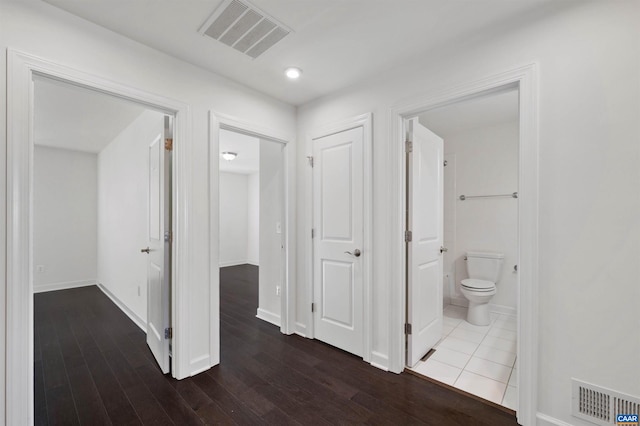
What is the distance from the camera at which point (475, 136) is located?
375cm

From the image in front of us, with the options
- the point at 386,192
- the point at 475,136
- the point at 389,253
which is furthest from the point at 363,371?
the point at 475,136

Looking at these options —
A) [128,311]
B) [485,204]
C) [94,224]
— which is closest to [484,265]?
[485,204]

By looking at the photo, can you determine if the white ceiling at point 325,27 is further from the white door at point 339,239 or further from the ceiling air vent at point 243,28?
the white door at point 339,239

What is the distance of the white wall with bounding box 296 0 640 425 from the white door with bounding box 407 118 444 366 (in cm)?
84

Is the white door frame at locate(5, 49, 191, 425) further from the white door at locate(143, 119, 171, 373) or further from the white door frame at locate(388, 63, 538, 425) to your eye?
the white door frame at locate(388, 63, 538, 425)

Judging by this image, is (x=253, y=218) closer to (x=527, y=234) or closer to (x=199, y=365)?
(x=199, y=365)

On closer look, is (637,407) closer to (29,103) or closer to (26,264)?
(26,264)

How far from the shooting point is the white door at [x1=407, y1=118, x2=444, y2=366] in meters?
2.30

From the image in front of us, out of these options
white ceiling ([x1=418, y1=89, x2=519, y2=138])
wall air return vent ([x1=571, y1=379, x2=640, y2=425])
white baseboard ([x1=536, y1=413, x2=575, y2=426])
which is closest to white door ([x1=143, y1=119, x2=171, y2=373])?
white ceiling ([x1=418, y1=89, x2=519, y2=138])

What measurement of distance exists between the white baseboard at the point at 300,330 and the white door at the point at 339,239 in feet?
0.53

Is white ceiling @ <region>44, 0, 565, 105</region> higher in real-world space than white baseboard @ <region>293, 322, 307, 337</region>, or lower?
higher

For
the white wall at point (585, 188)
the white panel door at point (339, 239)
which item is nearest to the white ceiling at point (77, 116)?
the white panel door at point (339, 239)

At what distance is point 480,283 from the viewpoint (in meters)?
3.22

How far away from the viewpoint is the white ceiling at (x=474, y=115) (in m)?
2.89
